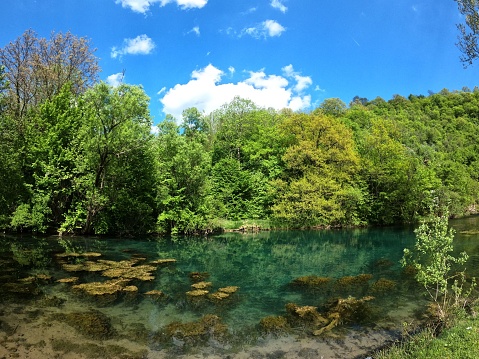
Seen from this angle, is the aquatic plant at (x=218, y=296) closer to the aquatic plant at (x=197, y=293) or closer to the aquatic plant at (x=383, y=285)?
the aquatic plant at (x=197, y=293)

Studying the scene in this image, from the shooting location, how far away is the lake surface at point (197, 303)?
1030cm

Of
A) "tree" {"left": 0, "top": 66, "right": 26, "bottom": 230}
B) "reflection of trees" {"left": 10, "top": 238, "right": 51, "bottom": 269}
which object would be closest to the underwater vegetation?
"reflection of trees" {"left": 10, "top": 238, "right": 51, "bottom": 269}

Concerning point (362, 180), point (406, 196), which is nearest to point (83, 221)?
point (362, 180)

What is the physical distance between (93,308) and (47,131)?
89.6 ft

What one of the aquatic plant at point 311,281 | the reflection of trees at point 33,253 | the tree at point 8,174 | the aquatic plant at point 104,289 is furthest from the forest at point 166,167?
the aquatic plant at point 104,289

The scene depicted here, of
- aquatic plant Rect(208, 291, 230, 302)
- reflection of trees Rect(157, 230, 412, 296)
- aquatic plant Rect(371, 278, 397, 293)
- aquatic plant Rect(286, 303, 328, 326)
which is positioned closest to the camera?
aquatic plant Rect(286, 303, 328, 326)

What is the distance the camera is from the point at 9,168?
31.5 metres

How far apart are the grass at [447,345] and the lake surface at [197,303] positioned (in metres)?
1.56

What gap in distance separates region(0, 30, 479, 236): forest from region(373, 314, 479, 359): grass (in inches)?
687

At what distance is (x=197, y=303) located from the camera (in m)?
14.5

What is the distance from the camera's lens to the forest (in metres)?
32.6

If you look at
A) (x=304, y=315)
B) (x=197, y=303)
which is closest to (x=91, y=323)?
(x=197, y=303)

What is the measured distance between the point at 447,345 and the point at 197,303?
9.53m

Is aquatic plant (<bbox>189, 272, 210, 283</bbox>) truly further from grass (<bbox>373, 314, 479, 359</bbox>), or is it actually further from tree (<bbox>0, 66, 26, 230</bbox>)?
tree (<bbox>0, 66, 26, 230</bbox>)
